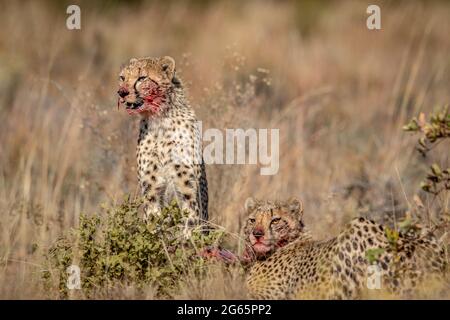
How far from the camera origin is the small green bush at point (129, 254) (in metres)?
5.95

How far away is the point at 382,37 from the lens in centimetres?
1576

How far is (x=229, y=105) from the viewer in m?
8.31

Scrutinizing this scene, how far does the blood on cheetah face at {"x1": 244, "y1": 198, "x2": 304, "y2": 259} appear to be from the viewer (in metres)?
6.38

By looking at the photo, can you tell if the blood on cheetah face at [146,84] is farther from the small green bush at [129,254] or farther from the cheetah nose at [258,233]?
the cheetah nose at [258,233]

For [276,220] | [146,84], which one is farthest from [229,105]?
[276,220]

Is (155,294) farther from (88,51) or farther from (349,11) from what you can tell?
(349,11)

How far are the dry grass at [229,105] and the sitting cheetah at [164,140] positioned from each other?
0.35 m

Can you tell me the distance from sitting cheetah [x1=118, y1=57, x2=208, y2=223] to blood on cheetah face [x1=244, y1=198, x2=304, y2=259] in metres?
0.54

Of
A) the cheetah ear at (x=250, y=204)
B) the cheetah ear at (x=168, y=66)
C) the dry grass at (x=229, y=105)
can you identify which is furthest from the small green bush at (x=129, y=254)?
A: the cheetah ear at (x=168, y=66)

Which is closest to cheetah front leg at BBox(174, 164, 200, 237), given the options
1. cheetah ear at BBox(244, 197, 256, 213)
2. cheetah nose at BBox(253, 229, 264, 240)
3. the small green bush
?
cheetah ear at BBox(244, 197, 256, 213)

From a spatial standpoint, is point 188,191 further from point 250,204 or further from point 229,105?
point 229,105

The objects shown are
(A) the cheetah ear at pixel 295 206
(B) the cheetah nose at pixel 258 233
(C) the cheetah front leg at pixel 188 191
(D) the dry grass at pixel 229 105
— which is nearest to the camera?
(B) the cheetah nose at pixel 258 233

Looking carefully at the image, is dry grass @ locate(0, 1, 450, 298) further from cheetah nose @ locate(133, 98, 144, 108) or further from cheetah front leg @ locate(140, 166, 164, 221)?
cheetah nose @ locate(133, 98, 144, 108)
